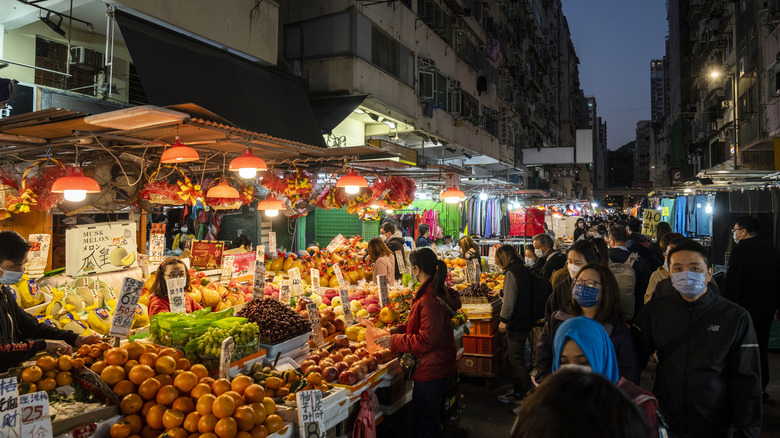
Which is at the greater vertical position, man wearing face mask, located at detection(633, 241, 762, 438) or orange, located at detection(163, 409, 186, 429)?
man wearing face mask, located at detection(633, 241, 762, 438)

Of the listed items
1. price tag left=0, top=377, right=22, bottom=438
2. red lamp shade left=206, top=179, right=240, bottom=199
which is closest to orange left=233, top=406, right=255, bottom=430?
price tag left=0, top=377, right=22, bottom=438

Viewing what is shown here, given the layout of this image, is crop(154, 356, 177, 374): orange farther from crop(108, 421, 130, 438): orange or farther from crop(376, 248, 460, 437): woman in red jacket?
crop(376, 248, 460, 437): woman in red jacket

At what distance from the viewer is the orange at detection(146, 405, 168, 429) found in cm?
323

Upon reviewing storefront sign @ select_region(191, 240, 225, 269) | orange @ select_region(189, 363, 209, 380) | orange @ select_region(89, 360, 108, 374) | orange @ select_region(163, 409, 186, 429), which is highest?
storefront sign @ select_region(191, 240, 225, 269)

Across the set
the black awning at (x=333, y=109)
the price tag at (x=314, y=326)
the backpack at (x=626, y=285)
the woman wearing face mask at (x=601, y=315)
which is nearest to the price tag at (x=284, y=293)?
the price tag at (x=314, y=326)

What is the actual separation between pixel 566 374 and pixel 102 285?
721 centimetres

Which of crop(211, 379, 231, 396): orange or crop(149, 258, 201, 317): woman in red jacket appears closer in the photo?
crop(211, 379, 231, 396): orange

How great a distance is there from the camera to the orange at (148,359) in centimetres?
359

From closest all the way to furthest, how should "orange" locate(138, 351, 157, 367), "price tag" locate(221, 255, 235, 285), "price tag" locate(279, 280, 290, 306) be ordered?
"orange" locate(138, 351, 157, 367), "price tag" locate(279, 280, 290, 306), "price tag" locate(221, 255, 235, 285)

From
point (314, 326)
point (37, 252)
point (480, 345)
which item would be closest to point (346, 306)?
point (314, 326)

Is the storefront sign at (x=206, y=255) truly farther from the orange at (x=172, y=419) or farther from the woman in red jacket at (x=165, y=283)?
the orange at (x=172, y=419)

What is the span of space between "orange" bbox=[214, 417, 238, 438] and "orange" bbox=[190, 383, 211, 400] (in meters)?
0.30

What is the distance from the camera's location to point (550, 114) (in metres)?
55.4

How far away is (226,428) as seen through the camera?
3.10 metres
